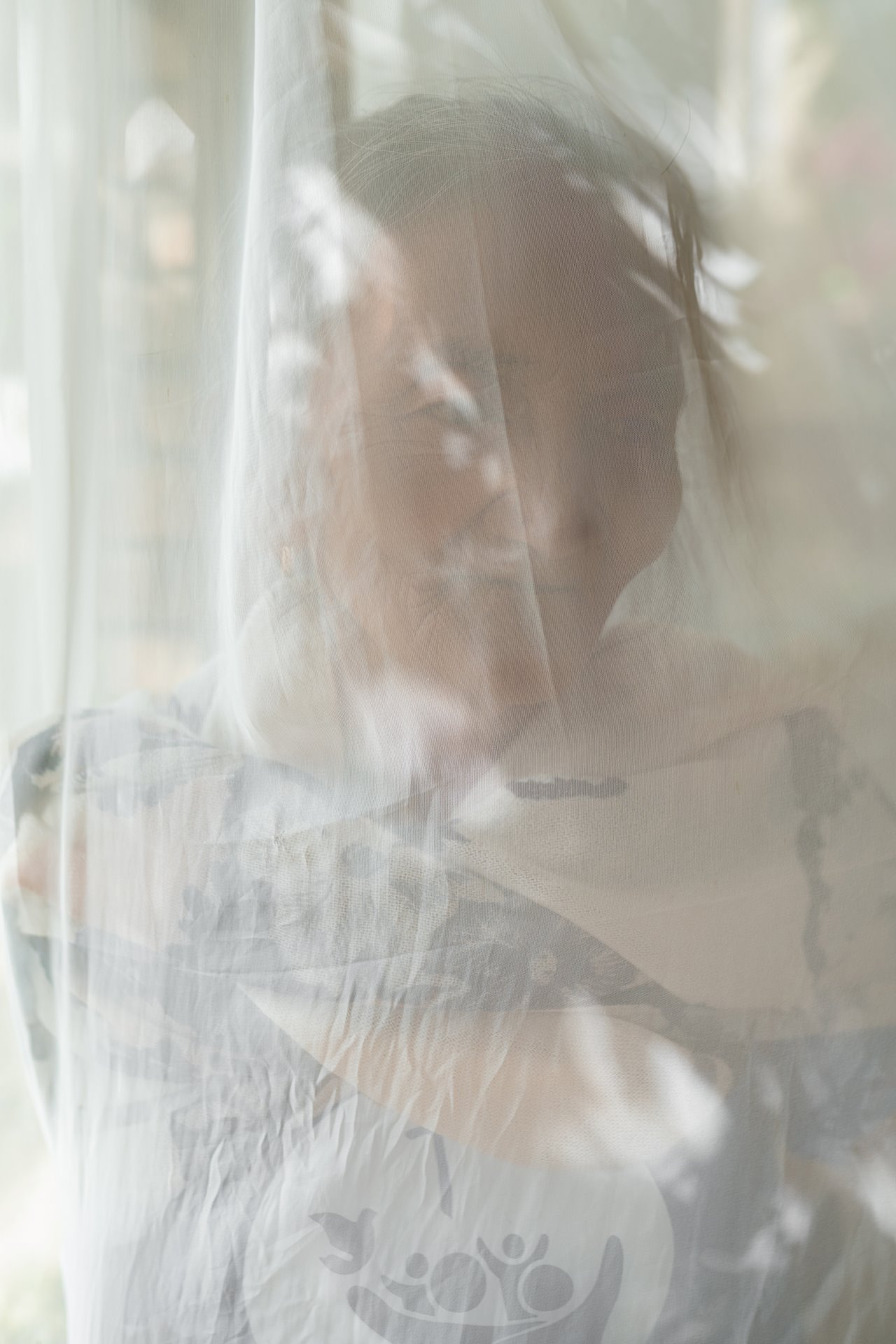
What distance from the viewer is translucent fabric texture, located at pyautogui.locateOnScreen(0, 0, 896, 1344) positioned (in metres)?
0.66

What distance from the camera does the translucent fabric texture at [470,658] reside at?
662mm

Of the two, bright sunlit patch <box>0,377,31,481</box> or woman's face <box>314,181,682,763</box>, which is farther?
bright sunlit patch <box>0,377,31,481</box>

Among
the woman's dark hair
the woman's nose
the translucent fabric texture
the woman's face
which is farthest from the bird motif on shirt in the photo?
the woman's dark hair

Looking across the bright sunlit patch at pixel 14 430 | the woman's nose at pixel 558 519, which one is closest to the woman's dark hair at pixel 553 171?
the woman's nose at pixel 558 519

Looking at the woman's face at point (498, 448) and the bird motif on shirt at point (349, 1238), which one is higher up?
the woman's face at point (498, 448)

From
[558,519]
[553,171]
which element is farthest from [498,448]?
[553,171]

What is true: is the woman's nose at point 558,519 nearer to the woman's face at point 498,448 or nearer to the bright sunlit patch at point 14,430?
the woman's face at point 498,448

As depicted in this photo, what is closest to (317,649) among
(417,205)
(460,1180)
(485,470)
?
(485,470)

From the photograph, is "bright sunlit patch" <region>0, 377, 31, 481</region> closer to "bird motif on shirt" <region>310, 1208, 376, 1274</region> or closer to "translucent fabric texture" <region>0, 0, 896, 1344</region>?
"translucent fabric texture" <region>0, 0, 896, 1344</region>

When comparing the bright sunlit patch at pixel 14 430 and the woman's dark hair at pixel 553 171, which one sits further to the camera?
the bright sunlit patch at pixel 14 430

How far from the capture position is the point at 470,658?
2.29ft

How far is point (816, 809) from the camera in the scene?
69 centimetres

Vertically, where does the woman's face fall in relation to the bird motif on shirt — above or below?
above

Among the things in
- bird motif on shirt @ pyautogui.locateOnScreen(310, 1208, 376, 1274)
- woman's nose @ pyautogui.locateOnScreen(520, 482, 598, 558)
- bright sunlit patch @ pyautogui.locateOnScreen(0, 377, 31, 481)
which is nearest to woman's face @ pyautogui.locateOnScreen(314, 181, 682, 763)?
woman's nose @ pyautogui.locateOnScreen(520, 482, 598, 558)
